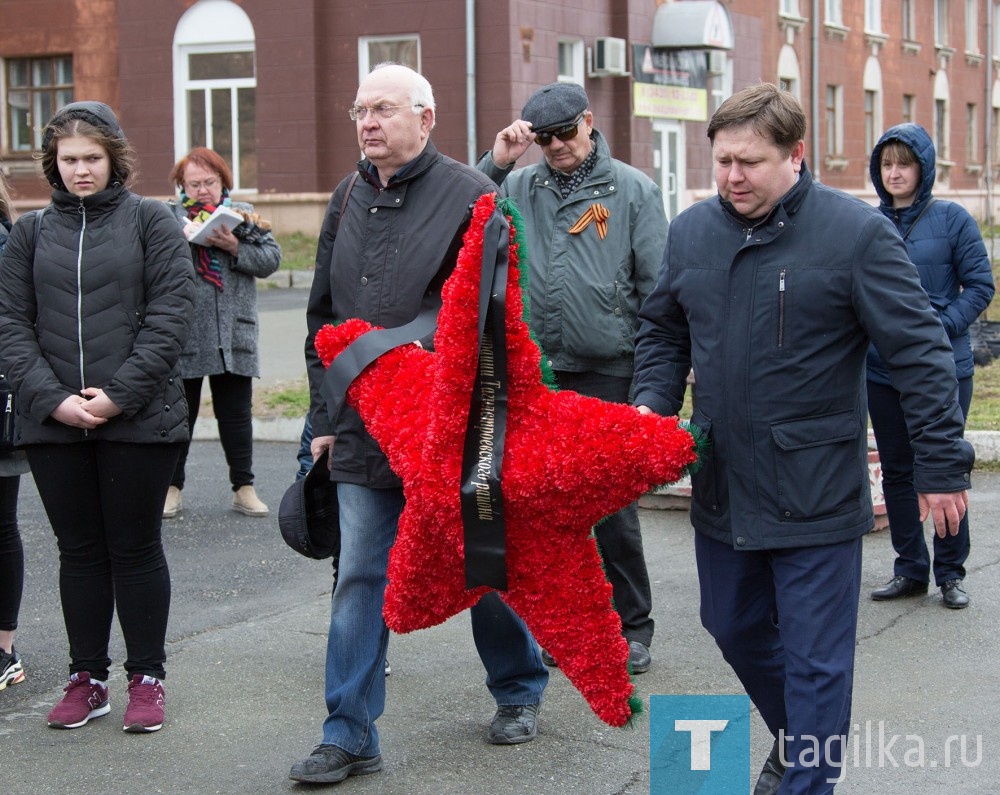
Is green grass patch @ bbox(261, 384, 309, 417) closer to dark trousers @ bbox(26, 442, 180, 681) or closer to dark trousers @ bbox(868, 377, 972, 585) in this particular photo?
dark trousers @ bbox(868, 377, 972, 585)

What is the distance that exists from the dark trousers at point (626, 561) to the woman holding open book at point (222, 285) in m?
3.09

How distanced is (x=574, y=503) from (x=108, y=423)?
1795 millimetres

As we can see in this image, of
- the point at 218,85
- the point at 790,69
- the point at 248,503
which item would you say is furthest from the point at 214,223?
the point at 790,69

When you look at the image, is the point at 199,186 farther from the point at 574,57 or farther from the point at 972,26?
the point at 972,26

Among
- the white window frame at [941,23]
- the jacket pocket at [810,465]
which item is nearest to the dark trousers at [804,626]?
the jacket pocket at [810,465]

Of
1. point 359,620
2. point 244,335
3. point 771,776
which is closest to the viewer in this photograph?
point 771,776

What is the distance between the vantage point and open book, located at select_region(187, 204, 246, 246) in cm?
762

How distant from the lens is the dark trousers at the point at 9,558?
5.22 m

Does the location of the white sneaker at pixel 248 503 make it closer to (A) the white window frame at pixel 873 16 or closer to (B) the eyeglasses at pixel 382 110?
(B) the eyeglasses at pixel 382 110

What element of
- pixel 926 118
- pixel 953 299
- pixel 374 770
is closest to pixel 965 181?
pixel 926 118

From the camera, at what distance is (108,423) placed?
466cm

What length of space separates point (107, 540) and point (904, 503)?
11.0 ft

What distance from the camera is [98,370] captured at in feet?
15.3

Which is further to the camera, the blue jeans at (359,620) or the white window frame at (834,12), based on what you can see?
the white window frame at (834,12)
